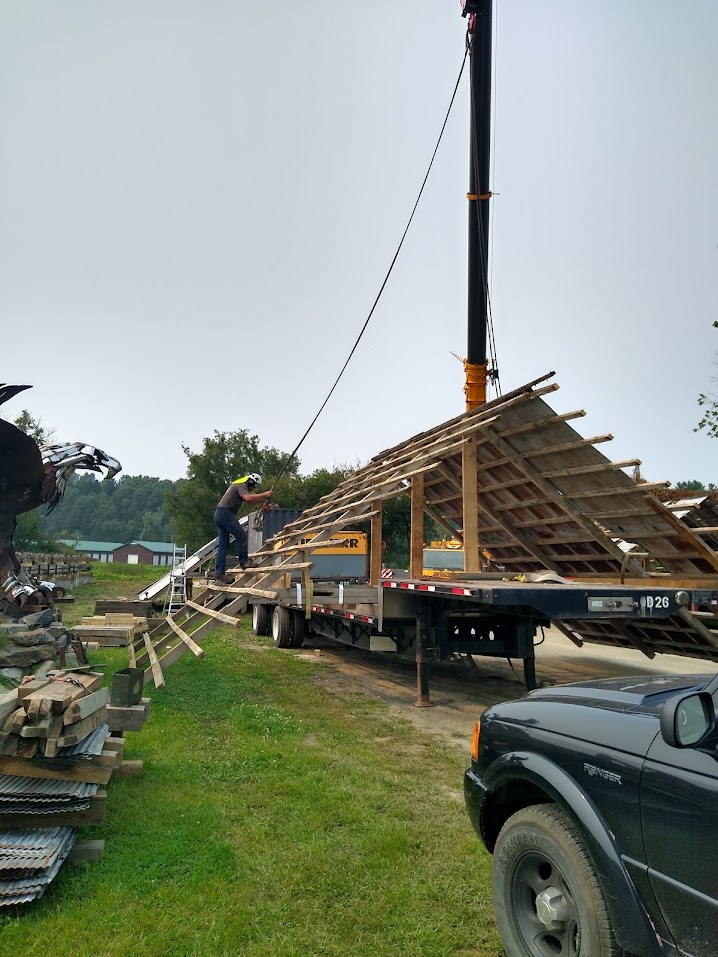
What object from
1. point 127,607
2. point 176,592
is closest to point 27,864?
point 127,607

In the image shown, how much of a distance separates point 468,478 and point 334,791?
4226 mm

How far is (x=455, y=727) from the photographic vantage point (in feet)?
24.5

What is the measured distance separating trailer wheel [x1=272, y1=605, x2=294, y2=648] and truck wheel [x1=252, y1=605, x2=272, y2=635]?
4.42 feet

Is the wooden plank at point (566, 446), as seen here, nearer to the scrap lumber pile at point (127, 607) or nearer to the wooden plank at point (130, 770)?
the wooden plank at point (130, 770)

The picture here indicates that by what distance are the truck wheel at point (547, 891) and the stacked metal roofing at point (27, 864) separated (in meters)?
2.38

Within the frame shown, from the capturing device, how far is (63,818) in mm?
3979

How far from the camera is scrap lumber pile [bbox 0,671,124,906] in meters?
3.82

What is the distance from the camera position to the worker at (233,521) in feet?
32.0

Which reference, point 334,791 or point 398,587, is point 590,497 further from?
point 334,791

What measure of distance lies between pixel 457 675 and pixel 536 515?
3.31 m

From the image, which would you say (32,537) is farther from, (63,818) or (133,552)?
(133,552)

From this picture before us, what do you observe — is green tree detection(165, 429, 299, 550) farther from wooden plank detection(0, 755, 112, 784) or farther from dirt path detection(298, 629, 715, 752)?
wooden plank detection(0, 755, 112, 784)

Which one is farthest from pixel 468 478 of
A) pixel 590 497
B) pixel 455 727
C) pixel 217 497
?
pixel 217 497

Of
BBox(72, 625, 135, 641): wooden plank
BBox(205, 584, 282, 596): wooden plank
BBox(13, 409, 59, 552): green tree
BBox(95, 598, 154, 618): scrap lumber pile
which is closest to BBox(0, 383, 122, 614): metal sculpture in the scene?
BBox(72, 625, 135, 641): wooden plank
